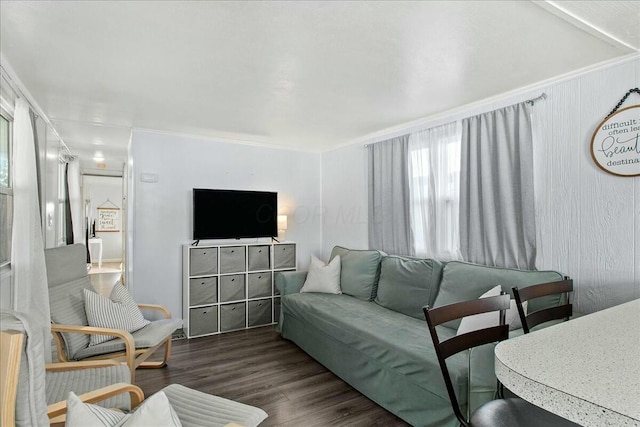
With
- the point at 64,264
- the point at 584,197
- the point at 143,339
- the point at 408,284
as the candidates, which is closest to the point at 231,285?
the point at 143,339

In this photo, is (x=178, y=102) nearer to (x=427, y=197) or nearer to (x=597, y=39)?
(x=427, y=197)

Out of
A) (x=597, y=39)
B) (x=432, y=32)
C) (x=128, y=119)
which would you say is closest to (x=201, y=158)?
(x=128, y=119)

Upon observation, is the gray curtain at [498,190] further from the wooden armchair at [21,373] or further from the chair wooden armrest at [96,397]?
the wooden armchair at [21,373]

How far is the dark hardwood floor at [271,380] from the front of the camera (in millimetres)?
2465

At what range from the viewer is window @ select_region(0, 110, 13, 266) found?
8.57 feet

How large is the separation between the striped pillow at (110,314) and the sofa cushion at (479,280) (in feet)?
8.26

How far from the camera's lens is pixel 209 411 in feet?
5.57

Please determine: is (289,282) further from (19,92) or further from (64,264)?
(19,92)

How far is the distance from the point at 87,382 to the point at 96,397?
0.44 metres

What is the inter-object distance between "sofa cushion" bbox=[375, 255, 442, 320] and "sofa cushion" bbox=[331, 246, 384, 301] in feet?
0.41

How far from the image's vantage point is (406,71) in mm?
2479

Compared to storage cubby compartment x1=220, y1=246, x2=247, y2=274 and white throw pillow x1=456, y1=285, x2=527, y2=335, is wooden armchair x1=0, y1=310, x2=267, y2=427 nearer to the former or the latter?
white throw pillow x1=456, y1=285, x2=527, y2=335

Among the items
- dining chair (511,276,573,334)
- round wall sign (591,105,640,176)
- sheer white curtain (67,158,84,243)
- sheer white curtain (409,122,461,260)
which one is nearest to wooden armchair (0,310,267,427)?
dining chair (511,276,573,334)

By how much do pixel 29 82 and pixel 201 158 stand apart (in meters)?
1.92
